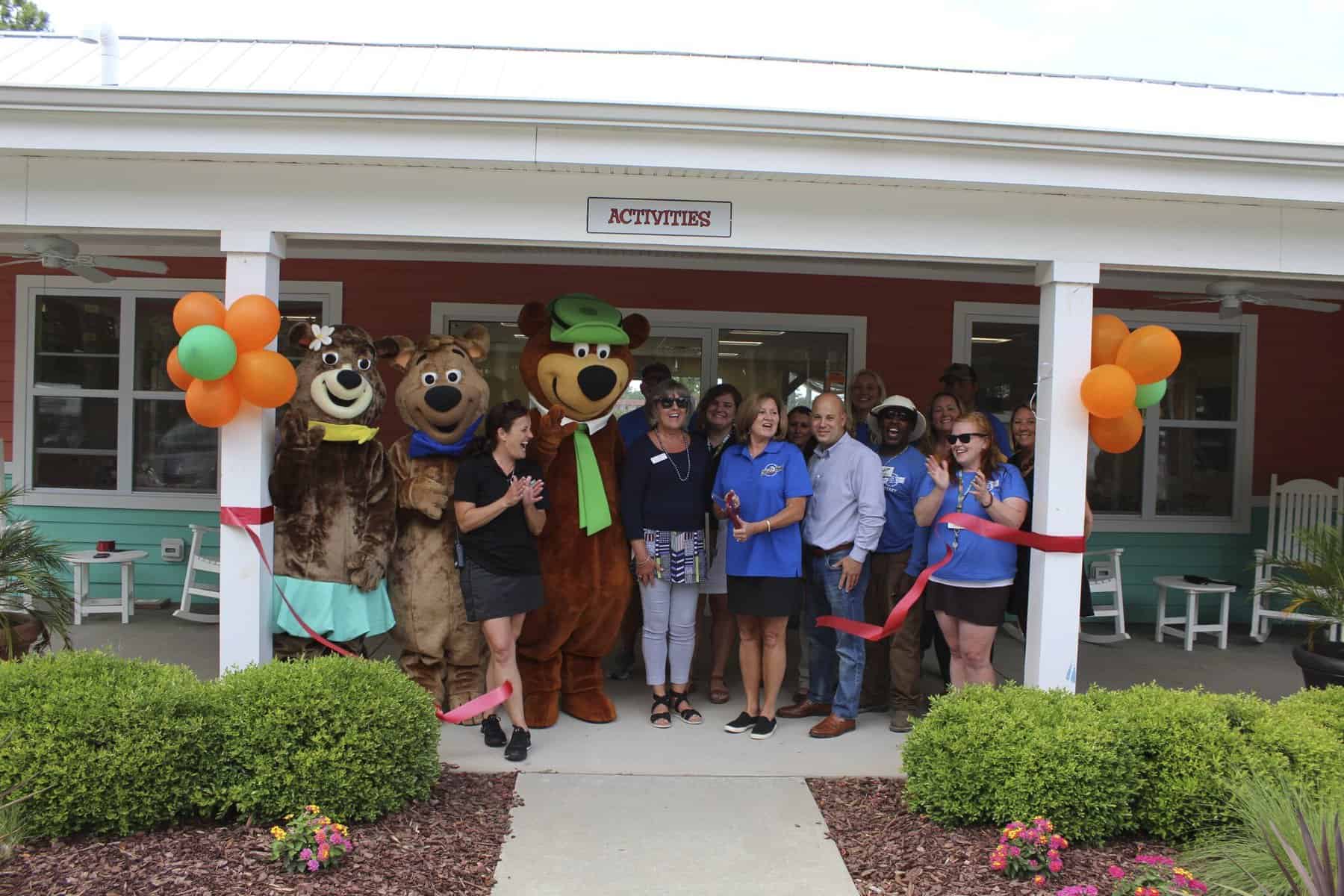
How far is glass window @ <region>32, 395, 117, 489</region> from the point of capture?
24.6ft

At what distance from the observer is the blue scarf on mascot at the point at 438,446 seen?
194 inches

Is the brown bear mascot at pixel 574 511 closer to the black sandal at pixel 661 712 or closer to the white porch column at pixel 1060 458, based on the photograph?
the black sandal at pixel 661 712

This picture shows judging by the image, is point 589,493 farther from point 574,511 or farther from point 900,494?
point 900,494

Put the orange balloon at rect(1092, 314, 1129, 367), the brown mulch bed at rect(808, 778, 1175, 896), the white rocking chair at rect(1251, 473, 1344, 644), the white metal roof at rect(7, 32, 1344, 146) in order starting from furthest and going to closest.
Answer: the white rocking chair at rect(1251, 473, 1344, 644)
the white metal roof at rect(7, 32, 1344, 146)
the orange balloon at rect(1092, 314, 1129, 367)
the brown mulch bed at rect(808, 778, 1175, 896)

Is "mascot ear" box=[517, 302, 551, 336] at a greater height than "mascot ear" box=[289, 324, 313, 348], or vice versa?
"mascot ear" box=[517, 302, 551, 336]

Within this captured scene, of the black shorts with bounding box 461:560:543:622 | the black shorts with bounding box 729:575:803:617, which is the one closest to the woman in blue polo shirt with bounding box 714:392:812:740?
the black shorts with bounding box 729:575:803:617

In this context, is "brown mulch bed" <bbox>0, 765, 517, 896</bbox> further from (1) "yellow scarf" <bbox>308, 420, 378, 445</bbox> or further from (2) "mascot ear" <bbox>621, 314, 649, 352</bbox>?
(2) "mascot ear" <bbox>621, 314, 649, 352</bbox>

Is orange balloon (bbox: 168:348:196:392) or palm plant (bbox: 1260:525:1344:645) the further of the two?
palm plant (bbox: 1260:525:1344:645)

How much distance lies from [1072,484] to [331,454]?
3.62m

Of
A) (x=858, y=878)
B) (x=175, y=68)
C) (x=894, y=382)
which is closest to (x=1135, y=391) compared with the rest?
(x=858, y=878)

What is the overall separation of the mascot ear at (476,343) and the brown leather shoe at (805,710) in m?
2.50

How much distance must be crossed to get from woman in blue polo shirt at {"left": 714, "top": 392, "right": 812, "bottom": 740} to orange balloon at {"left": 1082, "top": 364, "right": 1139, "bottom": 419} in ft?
4.48

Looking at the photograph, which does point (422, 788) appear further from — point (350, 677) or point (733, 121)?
point (733, 121)

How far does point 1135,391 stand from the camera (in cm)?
452
